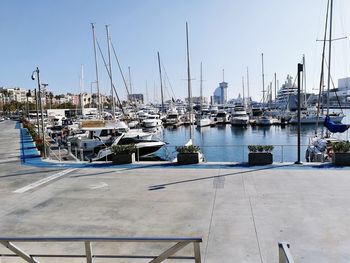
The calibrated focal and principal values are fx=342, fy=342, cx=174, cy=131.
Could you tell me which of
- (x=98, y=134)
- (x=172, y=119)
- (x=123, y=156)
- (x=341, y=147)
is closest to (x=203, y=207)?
(x=123, y=156)

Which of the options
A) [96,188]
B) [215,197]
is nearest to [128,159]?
[96,188]

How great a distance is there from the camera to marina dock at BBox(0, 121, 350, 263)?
7.89m

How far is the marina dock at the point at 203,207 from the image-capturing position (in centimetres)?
789

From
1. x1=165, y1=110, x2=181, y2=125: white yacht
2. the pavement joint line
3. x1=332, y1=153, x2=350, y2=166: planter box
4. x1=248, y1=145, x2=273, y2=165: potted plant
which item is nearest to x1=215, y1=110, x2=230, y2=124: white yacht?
x1=165, y1=110, x2=181, y2=125: white yacht

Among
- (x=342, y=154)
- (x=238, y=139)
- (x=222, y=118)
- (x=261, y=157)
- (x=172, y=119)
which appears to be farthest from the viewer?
(x=222, y=118)

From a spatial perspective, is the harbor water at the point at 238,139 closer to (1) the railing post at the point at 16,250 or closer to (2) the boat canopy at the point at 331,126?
(2) the boat canopy at the point at 331,126

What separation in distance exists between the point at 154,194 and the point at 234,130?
61.6m

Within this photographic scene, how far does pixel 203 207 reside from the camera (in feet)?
35.3

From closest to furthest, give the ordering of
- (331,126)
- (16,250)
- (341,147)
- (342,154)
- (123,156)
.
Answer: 1. (16,250)
2. (342,154)
3. (341,147)
4. (123,156)
5. (331,126)

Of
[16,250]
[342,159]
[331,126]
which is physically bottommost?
[342,159]

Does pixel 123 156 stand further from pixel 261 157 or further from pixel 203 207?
pixel 203 207

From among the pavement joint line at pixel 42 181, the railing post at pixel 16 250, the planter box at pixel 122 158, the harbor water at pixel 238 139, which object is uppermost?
the railing post at pixel 16 250

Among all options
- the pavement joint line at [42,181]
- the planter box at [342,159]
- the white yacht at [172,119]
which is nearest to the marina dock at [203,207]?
the pavement joint line at [42,181]

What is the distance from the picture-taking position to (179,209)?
10602 millimetres
